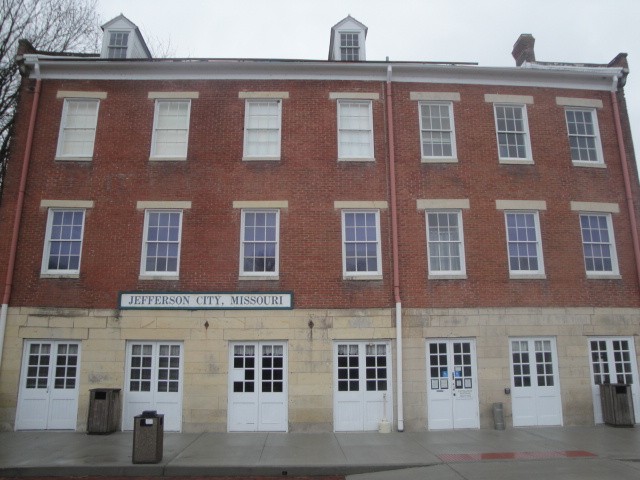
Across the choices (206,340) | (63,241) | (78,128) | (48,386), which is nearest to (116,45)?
(78,128)

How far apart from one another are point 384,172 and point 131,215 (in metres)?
7.69

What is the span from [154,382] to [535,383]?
1084 cm

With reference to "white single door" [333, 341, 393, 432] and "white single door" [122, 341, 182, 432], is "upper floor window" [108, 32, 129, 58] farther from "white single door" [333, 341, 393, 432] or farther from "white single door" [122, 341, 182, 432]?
"white single door" [333, 341, 393, 432]

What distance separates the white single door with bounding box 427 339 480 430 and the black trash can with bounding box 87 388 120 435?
28.0ft

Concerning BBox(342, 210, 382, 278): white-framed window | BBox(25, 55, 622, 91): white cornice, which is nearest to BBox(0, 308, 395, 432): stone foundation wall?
BBox(342, 210, 382, 278): white-framed window

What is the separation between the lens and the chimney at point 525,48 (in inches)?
717

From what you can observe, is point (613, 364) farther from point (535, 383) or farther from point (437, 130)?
point (437, 130)

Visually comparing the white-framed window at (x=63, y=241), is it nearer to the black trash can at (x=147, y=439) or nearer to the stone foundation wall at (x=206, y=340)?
the stone foundation wall at (x=206, y=340)

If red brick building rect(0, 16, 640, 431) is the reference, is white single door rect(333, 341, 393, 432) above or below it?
below

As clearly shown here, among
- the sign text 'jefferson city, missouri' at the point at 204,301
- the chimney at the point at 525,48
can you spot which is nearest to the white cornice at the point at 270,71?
the chimney at the point at 525,48

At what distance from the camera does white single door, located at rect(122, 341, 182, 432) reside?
1361 cm

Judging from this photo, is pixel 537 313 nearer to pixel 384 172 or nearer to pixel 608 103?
pixel 384 172

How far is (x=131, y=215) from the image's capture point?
48.1ft

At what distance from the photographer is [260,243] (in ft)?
48.0
